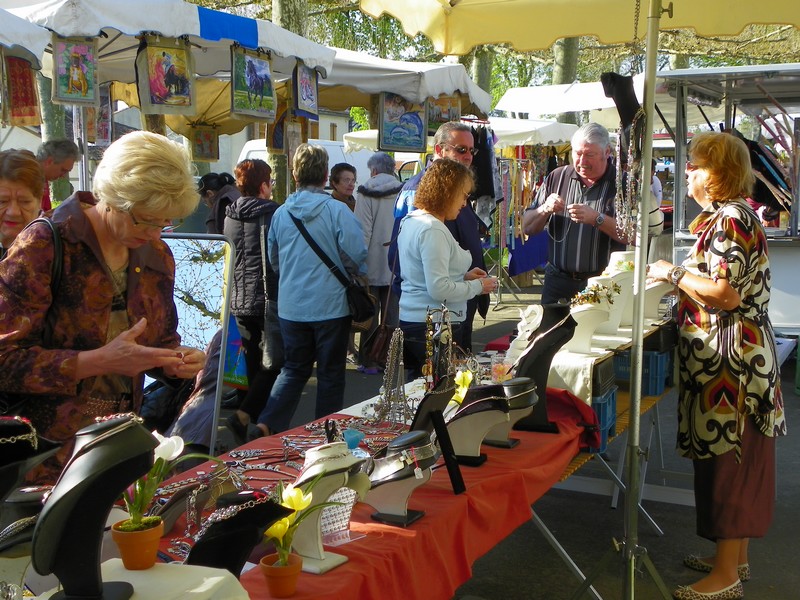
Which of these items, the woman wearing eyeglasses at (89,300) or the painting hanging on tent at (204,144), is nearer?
the woman wearing eyeglasses at (89,300)

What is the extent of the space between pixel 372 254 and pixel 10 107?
9.62 ft

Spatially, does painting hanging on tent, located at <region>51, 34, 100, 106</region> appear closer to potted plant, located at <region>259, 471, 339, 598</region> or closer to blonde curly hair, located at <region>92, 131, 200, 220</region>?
blonde curly hair, located at <region>92, 131, 200, 220</region>

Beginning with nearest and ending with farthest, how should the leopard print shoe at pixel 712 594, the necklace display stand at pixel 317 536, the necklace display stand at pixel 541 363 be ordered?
1. the necklace display stand at pixel 317 536
2. the necklace display stand at pixel 541 363
3. the leopard print shoe at pixel 712 594

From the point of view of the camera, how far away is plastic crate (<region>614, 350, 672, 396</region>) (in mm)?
3600

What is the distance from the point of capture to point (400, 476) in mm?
1836

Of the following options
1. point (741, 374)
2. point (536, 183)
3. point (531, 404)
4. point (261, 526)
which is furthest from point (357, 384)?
point (536, 183)

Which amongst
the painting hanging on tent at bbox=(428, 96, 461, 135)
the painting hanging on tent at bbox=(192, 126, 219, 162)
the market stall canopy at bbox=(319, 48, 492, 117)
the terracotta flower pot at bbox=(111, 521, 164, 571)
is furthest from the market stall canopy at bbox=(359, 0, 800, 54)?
the painting hanging on tent at bbox=(192, 126, 219, 162)

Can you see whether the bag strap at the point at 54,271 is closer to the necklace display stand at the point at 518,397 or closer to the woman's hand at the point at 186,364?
the woman's hand at the point at 186,364

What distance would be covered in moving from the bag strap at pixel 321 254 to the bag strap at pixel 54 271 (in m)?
2.54

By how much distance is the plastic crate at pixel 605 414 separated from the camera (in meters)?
2.98

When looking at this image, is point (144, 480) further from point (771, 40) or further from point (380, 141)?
point (771, 40)

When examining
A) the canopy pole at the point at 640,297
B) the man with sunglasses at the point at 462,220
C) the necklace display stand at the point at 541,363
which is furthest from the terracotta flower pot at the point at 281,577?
the man with sunglasses at the point at 462,220

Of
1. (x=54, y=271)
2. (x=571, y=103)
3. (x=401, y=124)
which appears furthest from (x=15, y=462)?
(x=571, y=103)

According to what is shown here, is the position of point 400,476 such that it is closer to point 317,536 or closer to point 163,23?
point 317,536
